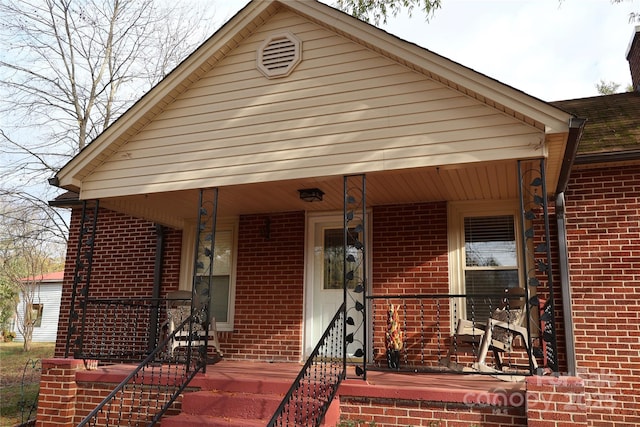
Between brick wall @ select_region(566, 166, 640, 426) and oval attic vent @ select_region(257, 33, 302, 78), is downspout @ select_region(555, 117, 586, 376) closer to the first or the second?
brick wall @ select_region(566, 166, 640, 426)

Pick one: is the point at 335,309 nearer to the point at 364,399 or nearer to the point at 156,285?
the point at 364,399

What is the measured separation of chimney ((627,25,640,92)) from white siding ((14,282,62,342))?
29.0 m

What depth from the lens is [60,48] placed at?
55.8 feet

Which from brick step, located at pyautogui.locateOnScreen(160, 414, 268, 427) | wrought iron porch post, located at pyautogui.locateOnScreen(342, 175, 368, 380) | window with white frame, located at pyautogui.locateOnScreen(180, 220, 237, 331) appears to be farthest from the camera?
window with white frame, located at pyautogui.locateOnScreen(180, 220, 237, 331)

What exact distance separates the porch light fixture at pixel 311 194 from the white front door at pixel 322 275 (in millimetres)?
1173

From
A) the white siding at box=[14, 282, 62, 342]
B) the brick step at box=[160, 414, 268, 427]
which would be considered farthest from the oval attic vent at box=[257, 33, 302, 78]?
the white siding at box=[14, 282, 62, 342]

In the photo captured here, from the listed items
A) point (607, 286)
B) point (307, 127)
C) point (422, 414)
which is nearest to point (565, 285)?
point (607, 286)

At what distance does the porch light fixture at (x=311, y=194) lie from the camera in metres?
7.10

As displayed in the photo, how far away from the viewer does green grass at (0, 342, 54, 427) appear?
9.30 metres

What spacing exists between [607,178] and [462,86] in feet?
9.74

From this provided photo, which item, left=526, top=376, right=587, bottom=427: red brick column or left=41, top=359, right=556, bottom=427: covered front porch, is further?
left=41, top=359, right=556, bottom=427: covered front porch

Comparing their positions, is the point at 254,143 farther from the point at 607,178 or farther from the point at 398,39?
the point at 607,178

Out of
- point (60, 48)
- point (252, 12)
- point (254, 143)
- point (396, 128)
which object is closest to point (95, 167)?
point (254, 143)

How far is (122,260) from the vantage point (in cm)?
962
